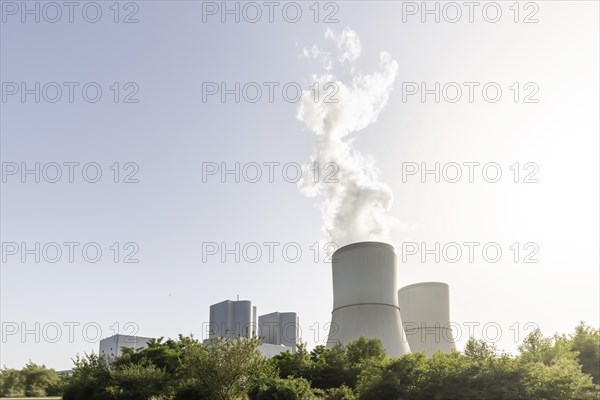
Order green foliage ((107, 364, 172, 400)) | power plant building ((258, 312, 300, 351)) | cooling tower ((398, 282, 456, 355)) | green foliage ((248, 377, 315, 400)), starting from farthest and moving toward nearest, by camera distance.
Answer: power plant building ((258, 312, 300, 351)) → cooling tower ((398, 282, 456, 355)) → green foliage ((107, 364, 172, 400)) → green foliage ((248, 377, 315, 400))

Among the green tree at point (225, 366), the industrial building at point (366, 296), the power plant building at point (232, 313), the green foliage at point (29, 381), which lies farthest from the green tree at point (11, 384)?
the power plant building at point (232, 313)

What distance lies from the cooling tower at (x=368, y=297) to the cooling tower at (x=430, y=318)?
6.42 m

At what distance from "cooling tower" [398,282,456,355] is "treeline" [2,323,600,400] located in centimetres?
945

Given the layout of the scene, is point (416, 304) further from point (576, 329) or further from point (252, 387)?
point (252, 387)

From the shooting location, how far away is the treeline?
14.5 metres

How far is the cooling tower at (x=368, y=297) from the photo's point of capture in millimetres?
29078

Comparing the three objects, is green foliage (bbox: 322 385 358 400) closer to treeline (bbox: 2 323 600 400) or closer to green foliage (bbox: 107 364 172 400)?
treeline (bbox: 2 323 600 400)

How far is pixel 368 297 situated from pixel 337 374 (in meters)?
6.31

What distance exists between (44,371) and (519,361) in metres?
32.5

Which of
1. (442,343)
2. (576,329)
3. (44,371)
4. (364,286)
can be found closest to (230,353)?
(364,286)

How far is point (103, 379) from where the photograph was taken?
2144cm

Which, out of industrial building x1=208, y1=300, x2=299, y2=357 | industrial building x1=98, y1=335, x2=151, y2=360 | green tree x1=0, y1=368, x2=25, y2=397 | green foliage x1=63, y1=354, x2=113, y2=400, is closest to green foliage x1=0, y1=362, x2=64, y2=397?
green tree x1=0, y1=368, x2=25, y2=397

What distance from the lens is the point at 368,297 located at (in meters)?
29.0

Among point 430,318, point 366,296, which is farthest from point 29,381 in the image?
point 430,318
